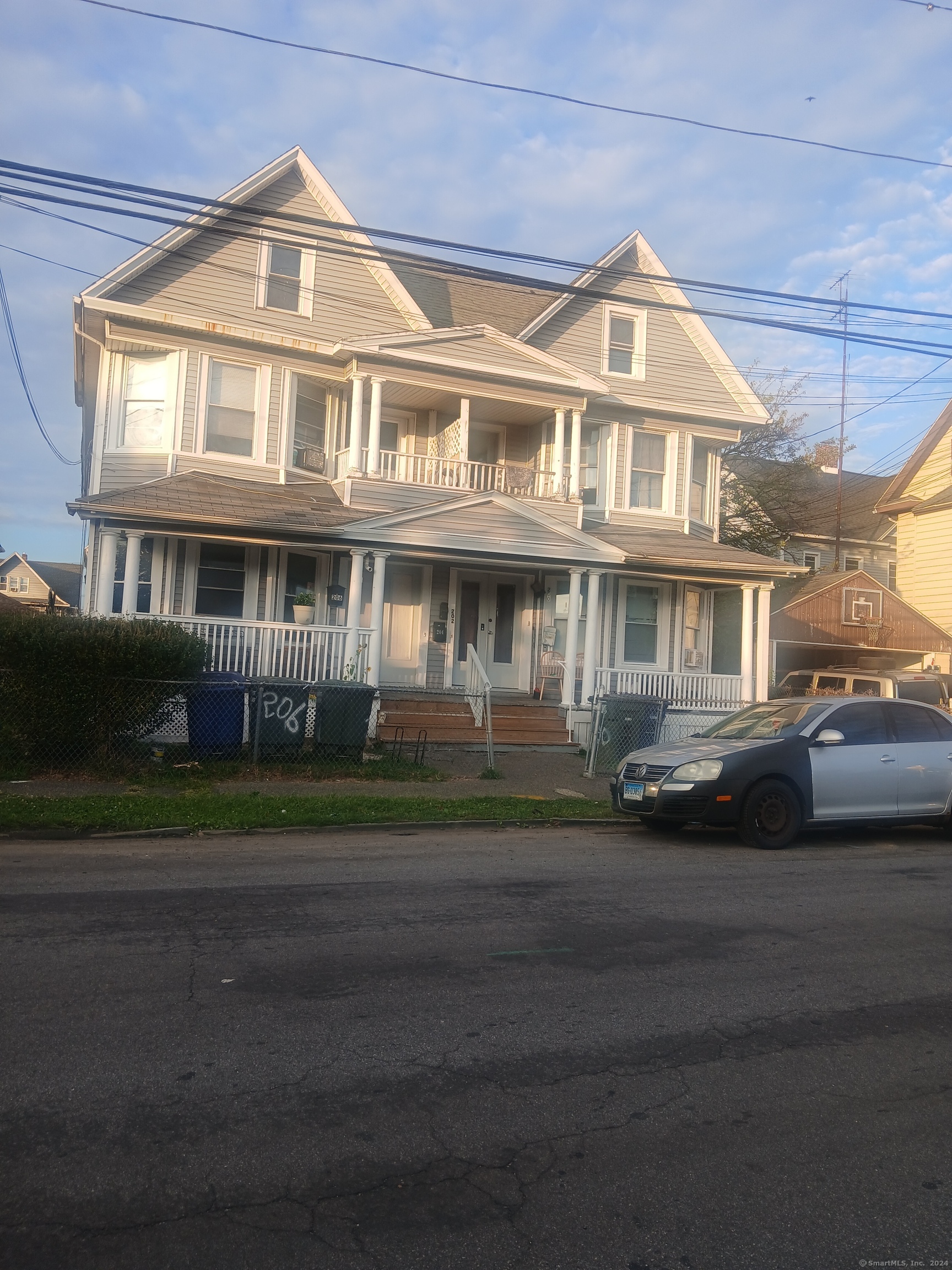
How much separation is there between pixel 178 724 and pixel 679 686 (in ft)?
31.5

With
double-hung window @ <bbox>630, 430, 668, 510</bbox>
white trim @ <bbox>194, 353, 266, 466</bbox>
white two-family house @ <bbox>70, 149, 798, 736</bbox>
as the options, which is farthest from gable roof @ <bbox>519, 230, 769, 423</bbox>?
white trim @ <bbox>194, 353, 266, 466</bbox>

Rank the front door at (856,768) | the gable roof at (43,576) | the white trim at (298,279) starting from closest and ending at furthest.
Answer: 1. the front door at (856,768)
2. the white trim at (298,279)
3. the gable roof at (43,576)

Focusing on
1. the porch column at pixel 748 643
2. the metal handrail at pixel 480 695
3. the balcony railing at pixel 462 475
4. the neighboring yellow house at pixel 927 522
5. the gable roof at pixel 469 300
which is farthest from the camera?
the neighboring yellow house at pixel 927 522

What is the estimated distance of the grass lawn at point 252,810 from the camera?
976 centimetres

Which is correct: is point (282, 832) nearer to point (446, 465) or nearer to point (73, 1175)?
point (73, 1175)

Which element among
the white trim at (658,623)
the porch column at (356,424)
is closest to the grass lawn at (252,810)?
the porch column at (356,424)

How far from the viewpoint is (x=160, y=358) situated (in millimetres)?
18016

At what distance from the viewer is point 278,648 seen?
1587 cm

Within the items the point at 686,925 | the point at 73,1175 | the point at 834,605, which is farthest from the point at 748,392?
the point at 73,1175

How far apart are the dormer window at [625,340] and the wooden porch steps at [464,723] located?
8.34 m

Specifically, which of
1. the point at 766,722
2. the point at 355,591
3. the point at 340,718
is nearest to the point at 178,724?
the point at 340,718

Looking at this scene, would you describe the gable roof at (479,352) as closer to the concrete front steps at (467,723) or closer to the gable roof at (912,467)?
the concrete front steps at (467,723)

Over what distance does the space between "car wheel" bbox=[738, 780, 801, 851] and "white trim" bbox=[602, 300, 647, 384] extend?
1367 centimetres

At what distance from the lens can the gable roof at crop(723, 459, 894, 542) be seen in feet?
99.7
